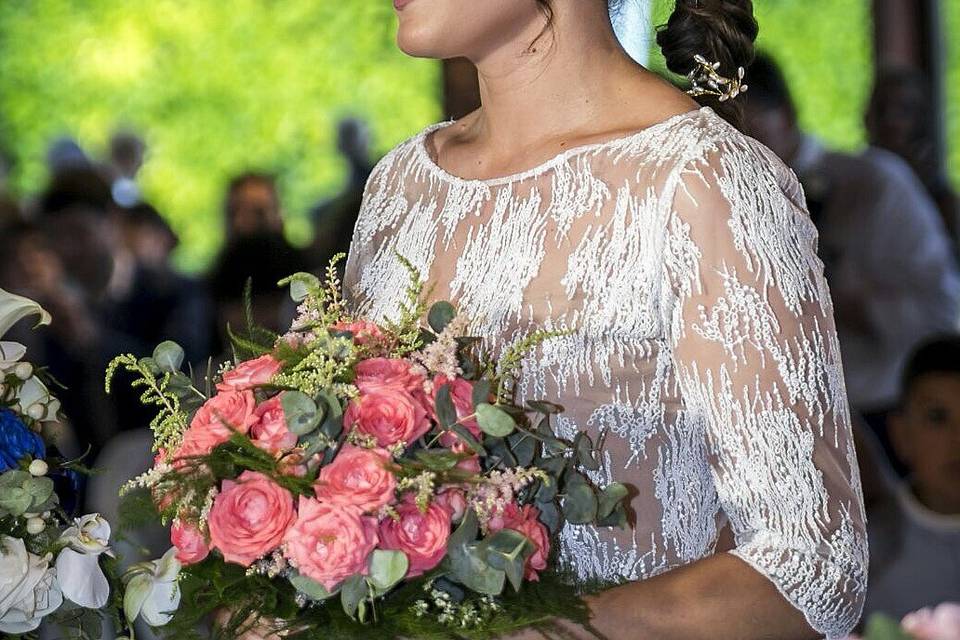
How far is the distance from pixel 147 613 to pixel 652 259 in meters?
0.67

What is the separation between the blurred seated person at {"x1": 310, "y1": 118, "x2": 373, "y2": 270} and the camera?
5035mm

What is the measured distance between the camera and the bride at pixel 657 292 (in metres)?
1.43

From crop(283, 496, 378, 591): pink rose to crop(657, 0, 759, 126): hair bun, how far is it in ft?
2.84

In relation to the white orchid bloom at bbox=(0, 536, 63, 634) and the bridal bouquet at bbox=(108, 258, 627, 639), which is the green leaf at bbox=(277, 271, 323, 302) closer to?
the bridal bouquet at bbox=(108, 258, 627, 639)

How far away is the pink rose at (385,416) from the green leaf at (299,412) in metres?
0.04

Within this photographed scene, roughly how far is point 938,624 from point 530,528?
478 millimetres

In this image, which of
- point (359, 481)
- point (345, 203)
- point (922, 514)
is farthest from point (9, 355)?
point (345, 203)

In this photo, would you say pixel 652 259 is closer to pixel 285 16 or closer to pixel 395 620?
pixel 395 620

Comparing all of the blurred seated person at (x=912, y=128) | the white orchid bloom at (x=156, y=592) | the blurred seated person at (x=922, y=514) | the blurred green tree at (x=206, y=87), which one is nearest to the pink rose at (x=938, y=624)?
the white orchid bloom at (x=156, y=592)

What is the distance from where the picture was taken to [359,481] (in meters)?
1.22

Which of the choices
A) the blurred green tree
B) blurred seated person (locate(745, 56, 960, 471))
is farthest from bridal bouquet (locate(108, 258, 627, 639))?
the blurred green tree

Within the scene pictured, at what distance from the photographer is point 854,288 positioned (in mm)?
4453

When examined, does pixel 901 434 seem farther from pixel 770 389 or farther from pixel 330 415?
pixel 330 415

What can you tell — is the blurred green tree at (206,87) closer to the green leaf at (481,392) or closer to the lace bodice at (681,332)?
the lace bodice at (681,332)
